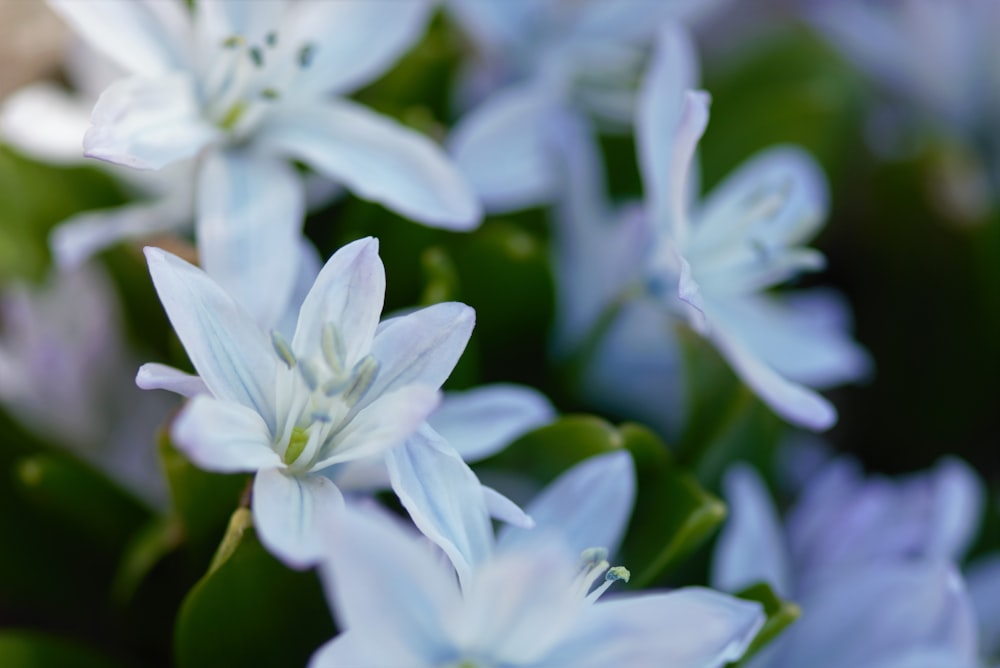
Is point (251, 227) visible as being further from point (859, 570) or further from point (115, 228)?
point (859, 570)

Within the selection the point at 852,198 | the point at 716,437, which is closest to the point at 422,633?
the point at 716,437

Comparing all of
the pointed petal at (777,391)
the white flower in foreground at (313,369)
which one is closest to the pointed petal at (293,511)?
the white flower in foreground at (313,369)

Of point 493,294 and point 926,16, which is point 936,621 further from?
point 926,16

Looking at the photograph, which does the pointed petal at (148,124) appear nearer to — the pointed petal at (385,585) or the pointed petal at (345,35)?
the pointed petal at (345,35)

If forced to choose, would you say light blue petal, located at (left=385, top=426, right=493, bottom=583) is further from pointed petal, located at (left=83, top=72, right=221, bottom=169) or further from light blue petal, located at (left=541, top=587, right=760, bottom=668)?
pointed petal, located at (left=83, top=72, right=221, bottom=169)

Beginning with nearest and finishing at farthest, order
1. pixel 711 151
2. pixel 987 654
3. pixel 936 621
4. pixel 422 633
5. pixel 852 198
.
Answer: pixel 422 633 < pixel 936 621 < pixel 987 654 < pixel 711 151 < pixel 852 198

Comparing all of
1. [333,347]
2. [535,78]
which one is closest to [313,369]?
[333,347]
